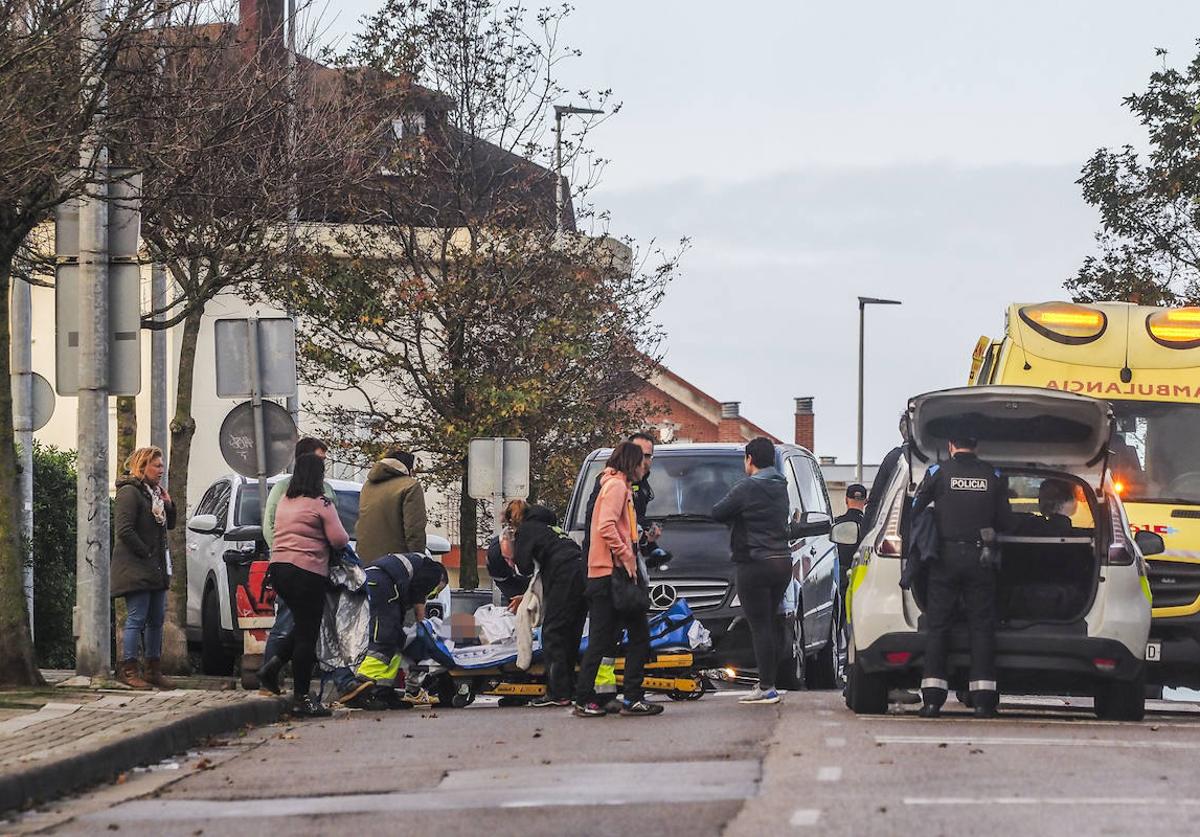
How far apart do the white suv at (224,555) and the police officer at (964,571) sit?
6404 mm

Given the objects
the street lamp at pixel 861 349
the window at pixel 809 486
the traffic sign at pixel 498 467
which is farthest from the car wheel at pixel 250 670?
the street lamp at pixel 861 349

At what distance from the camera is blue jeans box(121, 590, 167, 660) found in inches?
631

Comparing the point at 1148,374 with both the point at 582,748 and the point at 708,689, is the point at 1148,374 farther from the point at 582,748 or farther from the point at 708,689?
the point at 582,748

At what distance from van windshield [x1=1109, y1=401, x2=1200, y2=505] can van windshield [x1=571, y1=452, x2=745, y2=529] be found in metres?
3.89

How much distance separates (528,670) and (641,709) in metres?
1.73

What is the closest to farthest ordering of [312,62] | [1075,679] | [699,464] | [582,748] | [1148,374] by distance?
[582,748] < [1075,679] < [1148,374] < [699,464] < [312,62]

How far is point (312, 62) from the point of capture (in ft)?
81.4

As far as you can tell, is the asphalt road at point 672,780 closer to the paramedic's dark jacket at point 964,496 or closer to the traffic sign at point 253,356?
the paramedic's dark jacket at point 964,496

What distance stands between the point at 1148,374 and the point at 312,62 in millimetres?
11288

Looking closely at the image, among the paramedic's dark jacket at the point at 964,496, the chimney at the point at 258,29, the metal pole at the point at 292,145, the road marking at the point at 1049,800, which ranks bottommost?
the road marking at the point at 1049,800

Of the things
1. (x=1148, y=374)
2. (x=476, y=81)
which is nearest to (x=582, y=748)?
(x=1148, y=374)

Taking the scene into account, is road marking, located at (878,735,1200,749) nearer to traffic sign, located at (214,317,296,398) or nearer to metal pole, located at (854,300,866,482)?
traffic sign, located at (214,317,296,398)

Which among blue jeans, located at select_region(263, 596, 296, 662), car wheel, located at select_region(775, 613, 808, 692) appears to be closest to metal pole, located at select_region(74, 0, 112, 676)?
blue jeans, located at select_region(263, 596, 296, 662)

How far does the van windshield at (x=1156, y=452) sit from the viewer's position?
16172 mm
